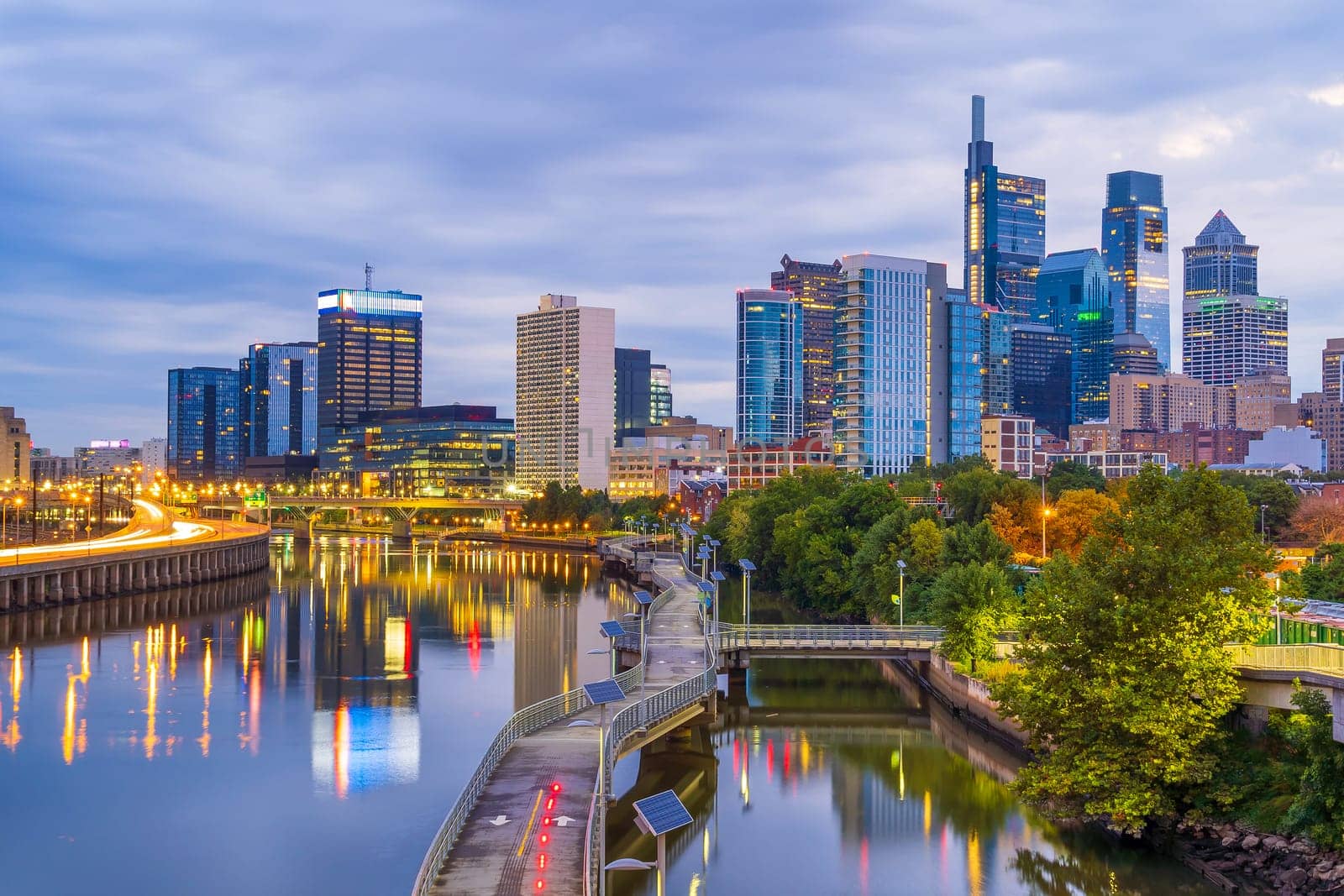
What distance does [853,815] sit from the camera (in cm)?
4759

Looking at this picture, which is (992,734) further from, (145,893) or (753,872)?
(145,893)

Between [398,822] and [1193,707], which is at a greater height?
[1193,707]

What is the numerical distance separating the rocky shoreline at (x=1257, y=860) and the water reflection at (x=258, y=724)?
76.4ft

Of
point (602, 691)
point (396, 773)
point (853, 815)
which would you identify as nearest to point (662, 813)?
point (602, 691)

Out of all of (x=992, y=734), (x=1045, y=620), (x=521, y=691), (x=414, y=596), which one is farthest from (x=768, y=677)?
(x=414, y=596)

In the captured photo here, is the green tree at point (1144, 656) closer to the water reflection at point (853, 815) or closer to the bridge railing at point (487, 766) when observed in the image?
the water reflection at point (853, 815)

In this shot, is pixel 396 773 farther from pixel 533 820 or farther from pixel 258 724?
pixel 533 820

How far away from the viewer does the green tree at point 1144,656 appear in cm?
4031

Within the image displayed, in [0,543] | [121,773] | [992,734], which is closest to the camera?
[121,773]

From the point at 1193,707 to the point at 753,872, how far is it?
1405 centimetres

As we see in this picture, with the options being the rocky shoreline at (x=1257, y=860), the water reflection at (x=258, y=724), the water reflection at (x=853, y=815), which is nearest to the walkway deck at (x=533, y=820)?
the water reflection at (x=853, y=815)

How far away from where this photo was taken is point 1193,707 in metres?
40.3

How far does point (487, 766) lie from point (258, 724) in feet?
79.6

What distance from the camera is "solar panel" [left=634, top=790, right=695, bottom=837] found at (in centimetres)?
2703
